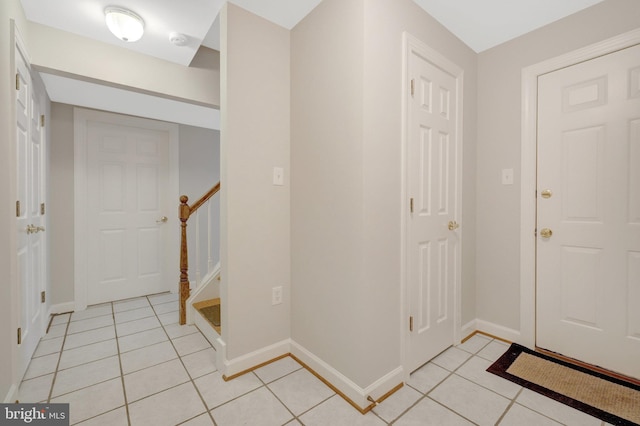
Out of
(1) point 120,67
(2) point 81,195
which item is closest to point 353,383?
(1) point 120,67

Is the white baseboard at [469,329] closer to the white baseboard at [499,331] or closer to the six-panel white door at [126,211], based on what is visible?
the white baseboard at [499,331]

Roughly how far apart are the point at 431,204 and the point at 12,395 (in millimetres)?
2628

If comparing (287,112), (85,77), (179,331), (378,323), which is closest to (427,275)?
(378,323)

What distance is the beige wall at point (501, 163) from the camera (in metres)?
2.10

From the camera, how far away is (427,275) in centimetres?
190

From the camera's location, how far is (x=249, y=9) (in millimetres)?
1775

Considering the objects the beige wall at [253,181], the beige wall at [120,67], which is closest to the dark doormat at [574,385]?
the beige wall at [253,181]

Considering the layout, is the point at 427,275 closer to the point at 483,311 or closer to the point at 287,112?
the point at 483,311

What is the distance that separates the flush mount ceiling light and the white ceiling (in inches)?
1.3

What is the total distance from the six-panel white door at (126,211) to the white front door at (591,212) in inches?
153

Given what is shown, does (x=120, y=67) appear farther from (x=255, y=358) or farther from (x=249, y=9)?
(x=255, y=358)

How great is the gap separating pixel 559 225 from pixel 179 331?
311 centimetres

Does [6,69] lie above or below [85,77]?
below

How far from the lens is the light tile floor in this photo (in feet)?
4.66
